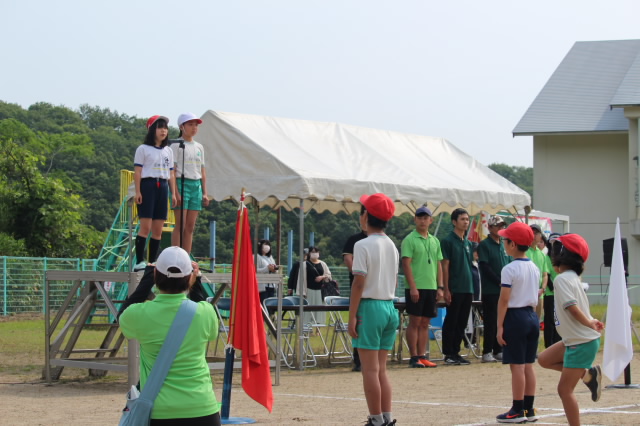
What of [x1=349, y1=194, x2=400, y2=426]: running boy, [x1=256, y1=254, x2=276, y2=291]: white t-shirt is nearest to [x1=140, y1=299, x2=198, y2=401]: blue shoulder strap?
[x1=349, y1=194, x2=400, y2=426]: running boy

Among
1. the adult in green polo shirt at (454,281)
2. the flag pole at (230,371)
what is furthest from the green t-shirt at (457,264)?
the flag pole at (230,371)

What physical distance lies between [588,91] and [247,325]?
37969 millimetres

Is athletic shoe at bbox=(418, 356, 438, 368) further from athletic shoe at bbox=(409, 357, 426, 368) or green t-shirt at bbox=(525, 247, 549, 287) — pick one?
green t-shirt at bbox=(525, 247, 549, 287)

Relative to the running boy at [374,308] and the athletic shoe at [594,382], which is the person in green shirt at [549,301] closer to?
the athletic shoe at [594,382]

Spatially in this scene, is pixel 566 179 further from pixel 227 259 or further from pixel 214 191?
→ pixel 214 191

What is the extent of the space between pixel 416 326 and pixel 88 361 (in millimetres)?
4664

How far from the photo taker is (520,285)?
27.1 feet

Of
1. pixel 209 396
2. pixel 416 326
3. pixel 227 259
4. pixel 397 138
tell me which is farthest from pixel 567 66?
pixel 209 396

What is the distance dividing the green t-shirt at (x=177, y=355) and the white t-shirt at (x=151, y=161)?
228 inches

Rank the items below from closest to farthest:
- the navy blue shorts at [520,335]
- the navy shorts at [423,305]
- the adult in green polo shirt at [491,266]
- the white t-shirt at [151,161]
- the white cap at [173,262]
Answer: the white cap at [173,262] < the navy blue shorts at [520,335] < the white t-shirt at [151,161] < the navy shorts at [423,305] < the adult in green polo shirt at [491,266]

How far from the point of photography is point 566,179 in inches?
1678

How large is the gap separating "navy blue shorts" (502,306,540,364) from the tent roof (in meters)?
5.51

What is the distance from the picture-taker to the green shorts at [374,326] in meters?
7.57

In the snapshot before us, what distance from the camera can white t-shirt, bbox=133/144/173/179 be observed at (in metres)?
10.7
